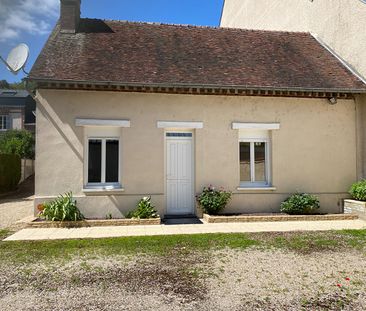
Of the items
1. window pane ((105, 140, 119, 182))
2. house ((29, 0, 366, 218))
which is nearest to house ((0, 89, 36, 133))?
house ((29, 0, 366, 218))

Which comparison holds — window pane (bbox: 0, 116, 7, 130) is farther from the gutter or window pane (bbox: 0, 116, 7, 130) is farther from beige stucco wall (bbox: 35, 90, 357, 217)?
the gutter

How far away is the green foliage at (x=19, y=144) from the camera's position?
957 inches

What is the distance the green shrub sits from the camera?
10266 mm

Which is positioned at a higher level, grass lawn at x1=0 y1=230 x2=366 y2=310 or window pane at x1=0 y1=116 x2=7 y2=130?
window pane at x1=0 y1=116 x2=7 y2=130

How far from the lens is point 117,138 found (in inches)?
402

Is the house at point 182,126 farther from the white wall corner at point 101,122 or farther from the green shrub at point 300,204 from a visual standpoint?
the green shrub at point 300,204

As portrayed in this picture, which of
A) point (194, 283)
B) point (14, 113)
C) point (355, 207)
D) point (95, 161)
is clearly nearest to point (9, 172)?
point (95, 161)

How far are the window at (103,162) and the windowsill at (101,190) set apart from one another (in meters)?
0.19

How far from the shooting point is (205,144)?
10.5 m

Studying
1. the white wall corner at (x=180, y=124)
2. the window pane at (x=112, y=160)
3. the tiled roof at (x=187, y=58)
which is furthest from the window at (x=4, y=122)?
the white wall corner at (x=180, y=124)

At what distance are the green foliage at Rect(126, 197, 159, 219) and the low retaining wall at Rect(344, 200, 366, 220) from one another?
6236 millimetres

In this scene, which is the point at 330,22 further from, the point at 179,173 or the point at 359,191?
the point at 179,173

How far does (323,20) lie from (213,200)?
917cm

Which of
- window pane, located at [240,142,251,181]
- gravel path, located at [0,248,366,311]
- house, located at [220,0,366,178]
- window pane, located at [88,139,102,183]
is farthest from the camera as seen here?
house, located at [220,0,366,178]
